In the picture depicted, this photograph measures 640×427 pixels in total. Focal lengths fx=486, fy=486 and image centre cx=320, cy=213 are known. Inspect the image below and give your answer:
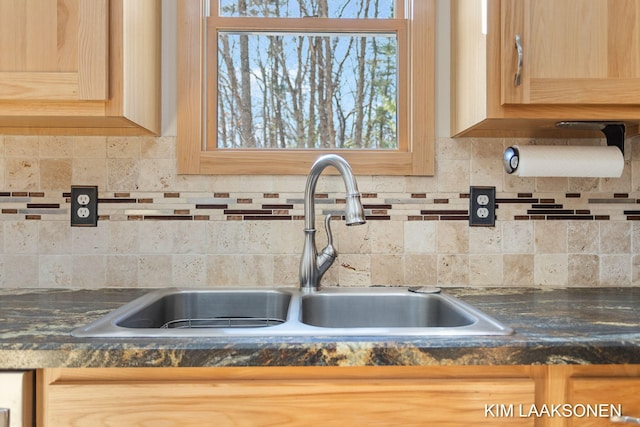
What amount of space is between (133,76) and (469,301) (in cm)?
101

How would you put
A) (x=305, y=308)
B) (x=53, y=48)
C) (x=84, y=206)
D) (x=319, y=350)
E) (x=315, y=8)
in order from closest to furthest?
(x=319, y=350), (x=53, y=48), (x=305, y=308), (x=84, y=206), (x=315, y=8)

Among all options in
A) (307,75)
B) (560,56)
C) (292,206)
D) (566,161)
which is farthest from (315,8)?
(566,161)

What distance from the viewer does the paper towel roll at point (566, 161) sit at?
1305mm

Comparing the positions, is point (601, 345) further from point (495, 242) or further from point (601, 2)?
point (601, 2)

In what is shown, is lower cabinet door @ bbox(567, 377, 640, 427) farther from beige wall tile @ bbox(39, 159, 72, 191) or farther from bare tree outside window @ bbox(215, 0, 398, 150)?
beige wall tile @ bbox(39, 159, 72, 191)

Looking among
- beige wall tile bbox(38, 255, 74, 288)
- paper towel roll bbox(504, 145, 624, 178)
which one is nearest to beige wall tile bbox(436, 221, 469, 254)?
paper towel roll bbox(504, 145, 624, 178)

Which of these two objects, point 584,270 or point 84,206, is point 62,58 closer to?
point 84,206

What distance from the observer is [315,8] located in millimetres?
1569

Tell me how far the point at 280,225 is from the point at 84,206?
1.89 feet

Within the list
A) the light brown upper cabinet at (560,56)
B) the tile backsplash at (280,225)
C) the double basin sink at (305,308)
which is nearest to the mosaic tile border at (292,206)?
the tile backsplash at (280,225)

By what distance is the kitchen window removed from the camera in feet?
4.98

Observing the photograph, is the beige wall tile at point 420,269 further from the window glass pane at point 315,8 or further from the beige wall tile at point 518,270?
the window glass pane at point 315,8

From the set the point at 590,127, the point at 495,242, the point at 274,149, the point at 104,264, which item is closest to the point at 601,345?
the point at 495,242

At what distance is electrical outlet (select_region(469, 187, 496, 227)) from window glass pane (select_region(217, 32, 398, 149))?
0.30 metres
